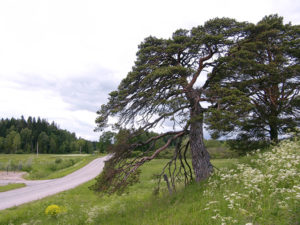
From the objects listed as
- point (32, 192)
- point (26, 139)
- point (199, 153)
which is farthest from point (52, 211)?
point (26, 139)

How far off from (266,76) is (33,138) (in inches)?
4087

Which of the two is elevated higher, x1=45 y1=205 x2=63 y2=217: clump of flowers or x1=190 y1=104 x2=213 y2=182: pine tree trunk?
x1=190 y1=104 x2=213 y2=182: pine tree trunk

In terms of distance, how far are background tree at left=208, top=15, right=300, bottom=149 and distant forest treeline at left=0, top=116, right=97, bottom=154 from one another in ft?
301

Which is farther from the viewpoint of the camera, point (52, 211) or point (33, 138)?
point (33, 138)

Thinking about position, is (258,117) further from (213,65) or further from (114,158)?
(114,158)

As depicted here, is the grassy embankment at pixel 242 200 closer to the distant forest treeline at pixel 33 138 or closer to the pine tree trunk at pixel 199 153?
the pine tree trunk at pixel 199 153

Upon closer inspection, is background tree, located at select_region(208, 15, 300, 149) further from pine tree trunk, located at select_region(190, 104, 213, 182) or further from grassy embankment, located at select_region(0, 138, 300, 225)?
grassy embankment, located at select_region(0, 138, 300, 225)

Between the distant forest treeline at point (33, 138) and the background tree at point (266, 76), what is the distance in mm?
91678

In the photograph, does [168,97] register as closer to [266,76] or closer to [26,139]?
[266,76]

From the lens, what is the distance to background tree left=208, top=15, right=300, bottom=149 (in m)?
8.70

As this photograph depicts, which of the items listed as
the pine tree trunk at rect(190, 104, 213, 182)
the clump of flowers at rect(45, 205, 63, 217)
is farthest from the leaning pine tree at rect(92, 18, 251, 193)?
the clump of flowers at rect(45, 205, 63, 217)

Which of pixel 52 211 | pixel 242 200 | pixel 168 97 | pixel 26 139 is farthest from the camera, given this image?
pixel 26 139

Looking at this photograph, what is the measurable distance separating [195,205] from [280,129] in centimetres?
783

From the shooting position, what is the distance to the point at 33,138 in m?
94.3
